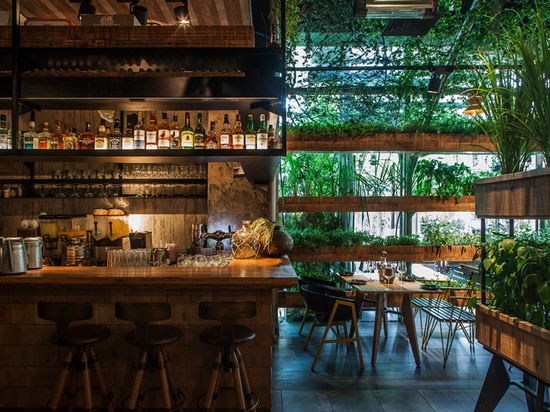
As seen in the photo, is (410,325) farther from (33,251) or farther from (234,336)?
(33,251)

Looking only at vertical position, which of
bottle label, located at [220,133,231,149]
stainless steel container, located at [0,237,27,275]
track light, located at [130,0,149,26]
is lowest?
stainless steel container, located at [0,237,27,275]

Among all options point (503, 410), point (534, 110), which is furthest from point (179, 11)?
point (503, 410)

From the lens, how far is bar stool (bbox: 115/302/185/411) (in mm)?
2668

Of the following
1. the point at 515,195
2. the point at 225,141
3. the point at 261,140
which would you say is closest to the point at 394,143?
the point at 261,140

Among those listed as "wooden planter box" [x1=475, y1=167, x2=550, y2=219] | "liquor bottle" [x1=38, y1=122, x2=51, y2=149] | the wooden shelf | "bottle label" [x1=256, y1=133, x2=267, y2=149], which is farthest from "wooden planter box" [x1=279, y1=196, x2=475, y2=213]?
"wooden planter box" [x1=475, y1=167, x2=550, y2=219]

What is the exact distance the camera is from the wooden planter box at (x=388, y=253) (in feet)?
18.4

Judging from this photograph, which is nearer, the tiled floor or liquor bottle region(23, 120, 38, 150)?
the tiled floor

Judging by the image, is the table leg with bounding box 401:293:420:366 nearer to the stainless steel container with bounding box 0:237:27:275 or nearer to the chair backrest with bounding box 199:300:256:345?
the chair backrest with bounding box 199:300:256:345

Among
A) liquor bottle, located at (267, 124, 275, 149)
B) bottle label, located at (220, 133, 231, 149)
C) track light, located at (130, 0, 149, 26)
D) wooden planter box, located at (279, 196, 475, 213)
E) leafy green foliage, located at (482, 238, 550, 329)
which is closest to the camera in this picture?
leafy green foliage, located at (482, 238, 550, 329)

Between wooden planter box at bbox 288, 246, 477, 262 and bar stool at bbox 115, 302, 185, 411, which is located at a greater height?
wooden planter box at bbox 288, 246, 477, 262

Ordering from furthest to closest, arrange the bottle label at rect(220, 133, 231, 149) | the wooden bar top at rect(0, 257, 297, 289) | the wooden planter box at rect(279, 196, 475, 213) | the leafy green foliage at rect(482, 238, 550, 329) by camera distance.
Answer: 1. the wooden planter box at rect(279, 196, 475, 213)
2. the bottle label at rect(220, 133, 231, 149)
3. the wooden bar top at rect(0, 257, 297, 289)
4. the leafy green foliage at rect(482, 238, 550, 329)

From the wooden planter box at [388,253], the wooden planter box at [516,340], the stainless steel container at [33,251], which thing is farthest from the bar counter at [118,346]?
the wooden planter box at [388,253]

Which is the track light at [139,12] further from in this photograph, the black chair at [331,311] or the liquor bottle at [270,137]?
the black chair at [331,311]

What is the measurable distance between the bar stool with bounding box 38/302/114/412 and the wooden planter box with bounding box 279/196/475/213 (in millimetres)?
3186
